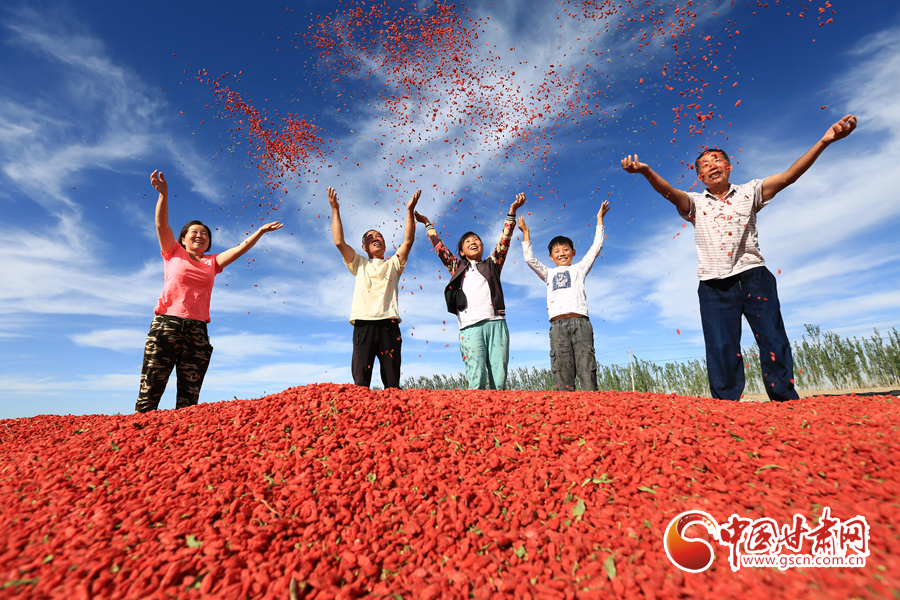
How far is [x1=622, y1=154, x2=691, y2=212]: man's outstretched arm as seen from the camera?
360 cm

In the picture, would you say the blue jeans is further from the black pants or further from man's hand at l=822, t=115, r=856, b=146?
the black pants

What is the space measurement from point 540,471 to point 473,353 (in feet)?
9.10

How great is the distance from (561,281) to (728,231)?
1.99 m

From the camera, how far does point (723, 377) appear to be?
3896 mm

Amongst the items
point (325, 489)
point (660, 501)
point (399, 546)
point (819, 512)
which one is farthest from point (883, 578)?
point (325, 489)

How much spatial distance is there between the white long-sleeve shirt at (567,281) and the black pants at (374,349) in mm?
2262

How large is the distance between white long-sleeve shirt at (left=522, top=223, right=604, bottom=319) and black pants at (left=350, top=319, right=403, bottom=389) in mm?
2262

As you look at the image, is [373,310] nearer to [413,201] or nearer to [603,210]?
[413,201]

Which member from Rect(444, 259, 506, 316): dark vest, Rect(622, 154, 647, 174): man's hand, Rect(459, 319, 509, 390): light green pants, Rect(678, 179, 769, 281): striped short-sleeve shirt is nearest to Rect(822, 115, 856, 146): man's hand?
Rect(678, 179, 769, 281): striped short-sleeve shirt

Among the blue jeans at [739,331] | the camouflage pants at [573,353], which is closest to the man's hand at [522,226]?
the camouflage pants at [573,353]

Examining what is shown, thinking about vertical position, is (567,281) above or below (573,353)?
above

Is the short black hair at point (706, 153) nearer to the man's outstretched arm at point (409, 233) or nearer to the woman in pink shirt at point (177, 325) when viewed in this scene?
the man's outstretched arm at point (409, 233)

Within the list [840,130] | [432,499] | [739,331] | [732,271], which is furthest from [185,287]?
[840,130]

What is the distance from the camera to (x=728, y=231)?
12.7 feet
